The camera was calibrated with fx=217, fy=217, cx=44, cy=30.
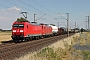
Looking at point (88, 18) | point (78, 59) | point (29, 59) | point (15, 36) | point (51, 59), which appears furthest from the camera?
point (88, 18)

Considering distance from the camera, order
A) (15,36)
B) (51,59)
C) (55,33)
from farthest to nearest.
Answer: (55,33) → (15,36) → (51,59)

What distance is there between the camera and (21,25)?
120ft

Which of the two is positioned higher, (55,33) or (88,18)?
(88,18)

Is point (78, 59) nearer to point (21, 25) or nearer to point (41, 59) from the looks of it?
point (41, 59)

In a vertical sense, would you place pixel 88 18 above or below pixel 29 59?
above

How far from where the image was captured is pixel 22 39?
37.2 metres

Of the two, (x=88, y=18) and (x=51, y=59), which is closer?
(x=51, y=59)

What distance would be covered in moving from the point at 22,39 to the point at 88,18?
8213 centimetres

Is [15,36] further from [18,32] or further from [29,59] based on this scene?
[29,59]

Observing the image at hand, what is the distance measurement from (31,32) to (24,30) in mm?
4605

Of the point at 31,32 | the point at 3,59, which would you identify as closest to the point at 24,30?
the point at 31,32

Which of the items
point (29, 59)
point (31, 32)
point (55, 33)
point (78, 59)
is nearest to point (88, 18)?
point (55, 33)

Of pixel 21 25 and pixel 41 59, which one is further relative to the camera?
pixel 21 25

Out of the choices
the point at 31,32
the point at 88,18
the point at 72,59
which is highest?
the point at 88,18
